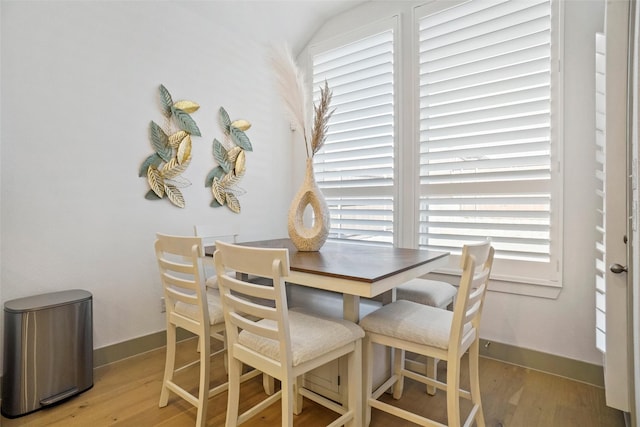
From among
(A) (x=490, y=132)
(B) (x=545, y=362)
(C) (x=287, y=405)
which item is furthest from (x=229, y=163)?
(B) (x=545, y=362)

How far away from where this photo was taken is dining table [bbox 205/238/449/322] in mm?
1316

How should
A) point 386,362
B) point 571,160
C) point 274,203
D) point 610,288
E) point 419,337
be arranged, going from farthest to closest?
point 274,203, point 571,160, point 386,362, point 610,288, point 419,337

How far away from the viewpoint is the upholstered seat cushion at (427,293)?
1.93 metres

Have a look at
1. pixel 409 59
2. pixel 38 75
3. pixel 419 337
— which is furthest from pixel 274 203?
pixel 419 337

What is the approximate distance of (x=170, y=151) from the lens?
2.61 metres

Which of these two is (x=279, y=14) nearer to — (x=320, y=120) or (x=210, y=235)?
(x=320, y=120)

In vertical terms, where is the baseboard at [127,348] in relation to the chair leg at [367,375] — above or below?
below

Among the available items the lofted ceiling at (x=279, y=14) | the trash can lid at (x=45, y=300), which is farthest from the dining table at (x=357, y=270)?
the lofted ceiling at (x=279, y=14)

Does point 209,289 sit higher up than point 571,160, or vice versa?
point 571,160

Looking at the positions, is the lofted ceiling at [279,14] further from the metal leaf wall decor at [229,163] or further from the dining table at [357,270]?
the dining table at [357,270]

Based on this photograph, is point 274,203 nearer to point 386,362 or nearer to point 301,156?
→ point 301,156

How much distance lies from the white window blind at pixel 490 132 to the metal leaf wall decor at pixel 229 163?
5.40 ft

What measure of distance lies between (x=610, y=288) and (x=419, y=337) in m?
0.95

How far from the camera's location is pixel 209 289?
2.19m
